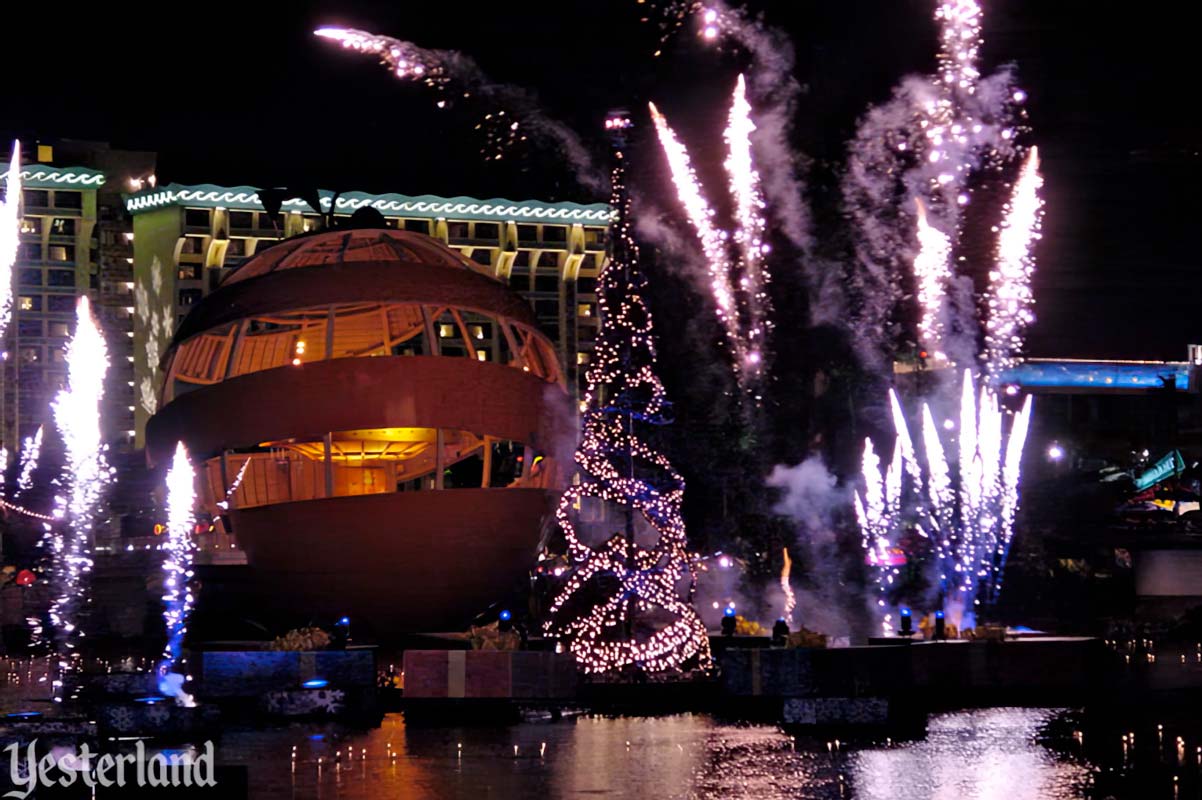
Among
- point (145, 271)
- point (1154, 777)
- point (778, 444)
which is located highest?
point (145, 271)

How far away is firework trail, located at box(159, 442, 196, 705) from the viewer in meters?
44.1

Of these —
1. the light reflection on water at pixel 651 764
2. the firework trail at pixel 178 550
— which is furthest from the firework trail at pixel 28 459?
the light reflection on water at pixel 651 764

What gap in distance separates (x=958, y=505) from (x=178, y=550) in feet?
107

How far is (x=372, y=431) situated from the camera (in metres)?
45.8

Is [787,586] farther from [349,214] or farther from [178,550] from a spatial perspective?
[349,214]

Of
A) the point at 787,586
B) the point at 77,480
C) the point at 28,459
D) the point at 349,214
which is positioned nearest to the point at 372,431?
the point at 787,586

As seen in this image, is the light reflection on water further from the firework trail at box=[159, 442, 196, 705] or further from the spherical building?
the firework trail at box=[159, 442, 196, 705]

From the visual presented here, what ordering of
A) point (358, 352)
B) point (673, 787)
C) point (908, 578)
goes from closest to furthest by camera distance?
point (673, 787), point (358, 352), point (908, 578)

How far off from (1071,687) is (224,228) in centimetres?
9275

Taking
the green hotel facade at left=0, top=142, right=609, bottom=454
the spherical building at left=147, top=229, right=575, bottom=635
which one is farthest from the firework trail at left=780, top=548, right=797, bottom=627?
the green hotel facade at left=0, top=142, right=609, bottom=454

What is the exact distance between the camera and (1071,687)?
25.5 m

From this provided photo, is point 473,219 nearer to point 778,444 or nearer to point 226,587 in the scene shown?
point 778,444

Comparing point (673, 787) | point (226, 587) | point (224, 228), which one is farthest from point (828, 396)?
point (673, 787)

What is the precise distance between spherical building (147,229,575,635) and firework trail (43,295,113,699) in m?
5.82
